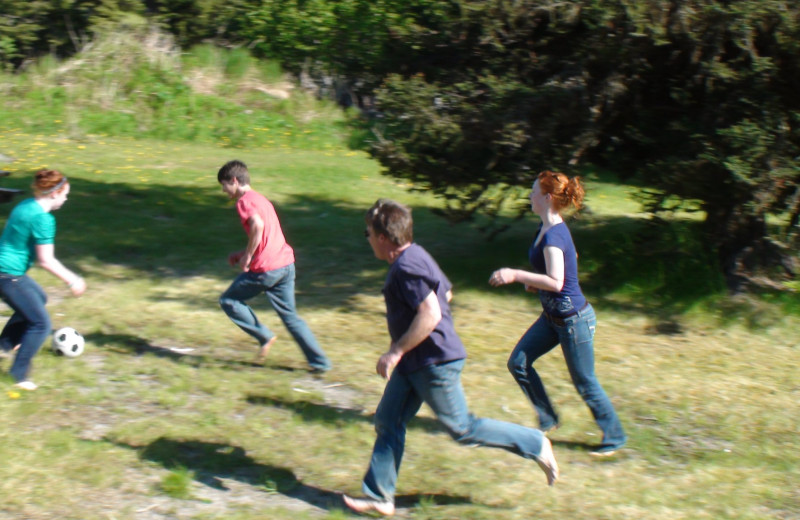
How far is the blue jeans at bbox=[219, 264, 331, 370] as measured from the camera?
6316mm

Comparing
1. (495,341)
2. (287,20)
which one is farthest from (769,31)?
(287,20)

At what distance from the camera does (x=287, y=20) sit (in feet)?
66.4

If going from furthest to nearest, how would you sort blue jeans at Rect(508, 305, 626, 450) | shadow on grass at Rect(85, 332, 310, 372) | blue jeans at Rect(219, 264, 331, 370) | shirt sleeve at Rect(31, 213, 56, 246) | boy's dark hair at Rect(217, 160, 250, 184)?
shadow on grass at Rect(85, 332, 310, 372)
blue jeans at Rect(219, 264, 331, 370)
boy's dark hair at Rect(217, 160, 250, 184)
shirt sleeve at Rect(31, 213, 56, 246)
blue jeans at Rect(508, 305, 626, 450)

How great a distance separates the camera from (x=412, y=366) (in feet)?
14.4

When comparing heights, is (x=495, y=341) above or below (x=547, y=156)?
below

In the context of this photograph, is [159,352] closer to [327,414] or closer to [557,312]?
[327,414]

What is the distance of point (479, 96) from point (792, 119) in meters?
2.81

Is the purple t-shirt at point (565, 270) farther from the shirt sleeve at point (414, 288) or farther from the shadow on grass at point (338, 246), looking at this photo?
the shadow on grass at point (338, 246)

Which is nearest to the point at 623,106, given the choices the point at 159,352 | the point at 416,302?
the point at 159,352

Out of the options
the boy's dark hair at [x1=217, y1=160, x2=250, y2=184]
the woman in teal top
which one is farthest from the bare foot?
the woman in teal top

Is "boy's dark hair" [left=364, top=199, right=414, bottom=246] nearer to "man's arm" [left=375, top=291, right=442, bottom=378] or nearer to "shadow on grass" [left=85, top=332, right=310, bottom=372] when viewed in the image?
"man's arm" [left=375, top=291, right=442, bottom=378]

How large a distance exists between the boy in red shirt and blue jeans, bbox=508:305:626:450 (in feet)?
5.57

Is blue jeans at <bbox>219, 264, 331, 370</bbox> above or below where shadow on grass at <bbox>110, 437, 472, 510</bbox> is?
above

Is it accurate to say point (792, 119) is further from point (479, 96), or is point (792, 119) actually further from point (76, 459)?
point (76, 459)
